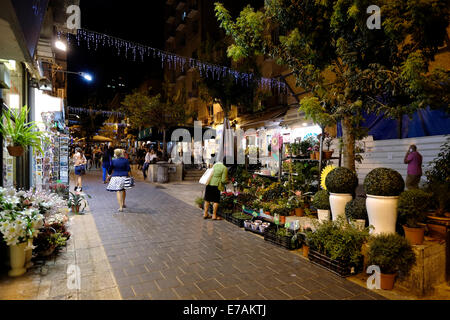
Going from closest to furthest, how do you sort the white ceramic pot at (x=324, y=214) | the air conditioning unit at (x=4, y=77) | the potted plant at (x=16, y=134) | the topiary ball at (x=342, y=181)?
1. the air conditioning unit at (x=4, y=77)
2. the topiary ball at (x=342, y=181)
3. the potted plant at (x=16, y=134)
4. the white ceramic pot at (x=324, y=214)

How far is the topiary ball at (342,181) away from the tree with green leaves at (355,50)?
16.3 inches

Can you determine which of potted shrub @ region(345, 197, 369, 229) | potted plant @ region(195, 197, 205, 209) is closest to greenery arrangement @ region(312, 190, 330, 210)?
potted shrub @ region(345, 197, 369, 229)

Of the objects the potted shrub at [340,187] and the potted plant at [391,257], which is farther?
the potted shrub at [340,187]

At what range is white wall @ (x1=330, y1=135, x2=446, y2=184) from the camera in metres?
8.75

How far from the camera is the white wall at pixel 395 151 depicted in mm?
8750

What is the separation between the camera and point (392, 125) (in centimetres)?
995

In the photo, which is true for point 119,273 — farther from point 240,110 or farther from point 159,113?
point 240,110

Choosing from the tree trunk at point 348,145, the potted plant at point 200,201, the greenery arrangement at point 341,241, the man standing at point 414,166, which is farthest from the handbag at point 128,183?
the man standing at point 414,166

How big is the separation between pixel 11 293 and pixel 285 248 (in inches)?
171

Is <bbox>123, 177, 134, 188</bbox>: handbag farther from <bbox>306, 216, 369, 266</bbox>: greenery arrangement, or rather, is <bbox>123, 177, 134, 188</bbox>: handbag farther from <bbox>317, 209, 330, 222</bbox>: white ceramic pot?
<bbox>306, 216, 369, 266</bbox>: greenery arrangement

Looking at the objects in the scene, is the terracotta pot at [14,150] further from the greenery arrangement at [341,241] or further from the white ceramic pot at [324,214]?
the white ceramic pot at [324,214]

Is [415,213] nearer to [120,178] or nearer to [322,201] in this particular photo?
[322,201]

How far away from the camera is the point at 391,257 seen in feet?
11.4
